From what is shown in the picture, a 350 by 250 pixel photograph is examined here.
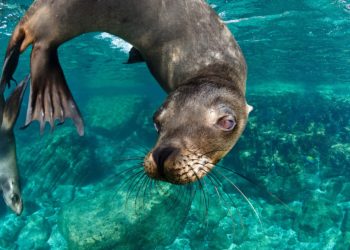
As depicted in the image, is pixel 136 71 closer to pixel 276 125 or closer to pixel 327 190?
pixel 276 125

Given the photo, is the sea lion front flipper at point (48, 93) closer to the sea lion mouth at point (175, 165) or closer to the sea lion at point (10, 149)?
the sea lion at point (10, 149)

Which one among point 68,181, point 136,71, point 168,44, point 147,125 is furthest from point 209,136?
point 136,71

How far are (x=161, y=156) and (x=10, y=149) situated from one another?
6.69 feet

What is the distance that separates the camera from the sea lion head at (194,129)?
5.91ft

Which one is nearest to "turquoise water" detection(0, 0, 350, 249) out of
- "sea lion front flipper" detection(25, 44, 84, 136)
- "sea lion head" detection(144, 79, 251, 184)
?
"sea lion front flipper" detection(25, 44, 84, 136)

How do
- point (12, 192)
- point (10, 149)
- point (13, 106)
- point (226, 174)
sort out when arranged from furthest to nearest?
point (226, 174)
point (12, 192)
point (10, 149)
point (13, 106)

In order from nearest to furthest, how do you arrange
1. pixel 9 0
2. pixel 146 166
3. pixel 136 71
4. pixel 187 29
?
pixel 146 166
pixel 187 29
pixel 9 0
pixel 136 71

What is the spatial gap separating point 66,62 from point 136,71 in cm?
674

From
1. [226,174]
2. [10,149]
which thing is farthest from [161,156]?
[226,174]

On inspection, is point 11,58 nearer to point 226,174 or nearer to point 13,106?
point 13,106

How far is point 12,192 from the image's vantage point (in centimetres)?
353

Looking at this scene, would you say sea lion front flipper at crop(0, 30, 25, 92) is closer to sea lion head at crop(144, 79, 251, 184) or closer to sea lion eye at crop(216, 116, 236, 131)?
sea lion head at crop(144, 79, 251, 184)

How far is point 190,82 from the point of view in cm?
228

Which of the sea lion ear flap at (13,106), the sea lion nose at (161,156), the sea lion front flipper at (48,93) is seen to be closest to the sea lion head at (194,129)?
the sea lion nose at (161,156)
